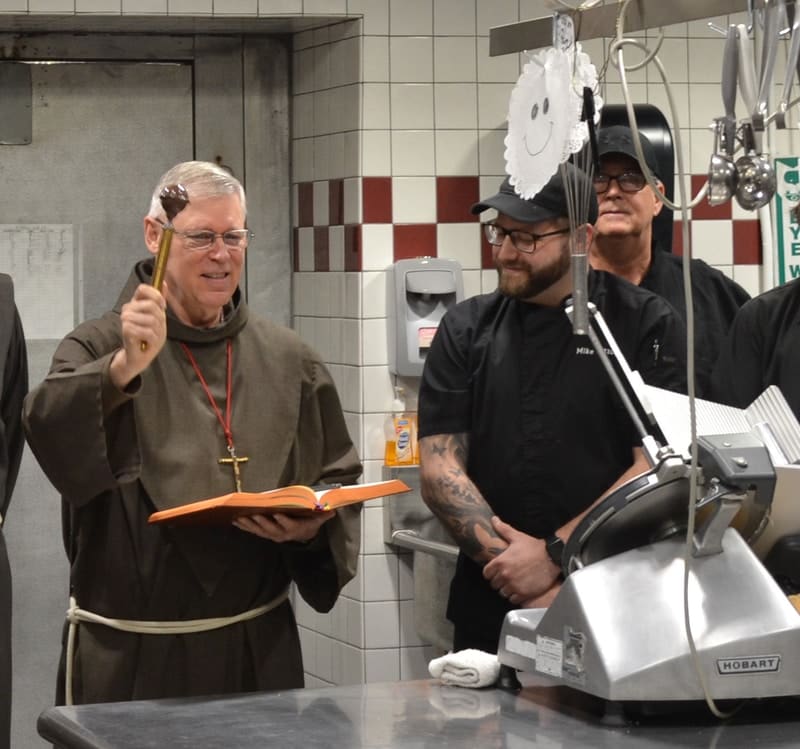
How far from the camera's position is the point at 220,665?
285cm

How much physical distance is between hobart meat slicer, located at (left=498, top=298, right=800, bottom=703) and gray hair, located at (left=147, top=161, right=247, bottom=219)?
97 cm

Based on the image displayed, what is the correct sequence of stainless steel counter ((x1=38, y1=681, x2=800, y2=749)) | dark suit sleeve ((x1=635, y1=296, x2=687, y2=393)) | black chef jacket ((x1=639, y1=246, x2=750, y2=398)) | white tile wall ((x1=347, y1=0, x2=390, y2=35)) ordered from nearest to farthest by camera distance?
stainless steel counter ((x1=38, y1=681, x2=800, y2=749)), dark suit sleeve ((x1=635, y1=296, x2=687, y2=393)), black chef jacket ((x1=639, y1=246, x2=750, y2=398)), white tile wall ((x1=347, y1=0, x2=390, y2=35))

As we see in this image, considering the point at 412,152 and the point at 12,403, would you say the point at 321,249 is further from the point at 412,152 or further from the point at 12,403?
the point at 12,403

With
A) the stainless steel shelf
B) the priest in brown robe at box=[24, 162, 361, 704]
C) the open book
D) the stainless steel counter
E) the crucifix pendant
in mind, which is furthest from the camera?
the crucifix pendant

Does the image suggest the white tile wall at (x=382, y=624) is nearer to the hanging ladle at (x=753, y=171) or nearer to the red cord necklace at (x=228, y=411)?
the red cord necklace at (x=228, y=411)

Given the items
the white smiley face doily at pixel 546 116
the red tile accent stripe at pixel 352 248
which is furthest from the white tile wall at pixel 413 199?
the white smiley face doily at pixel 546 116

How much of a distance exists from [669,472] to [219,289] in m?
1.11

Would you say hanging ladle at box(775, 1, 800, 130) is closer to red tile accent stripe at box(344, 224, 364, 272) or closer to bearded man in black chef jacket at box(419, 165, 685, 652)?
bearded man in black chef jacket at box(419, 165, 685, 652)

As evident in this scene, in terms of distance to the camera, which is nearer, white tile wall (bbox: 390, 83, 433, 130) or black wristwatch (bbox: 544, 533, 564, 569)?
black wristwatch (bbox: 544, 533, 564, 569)

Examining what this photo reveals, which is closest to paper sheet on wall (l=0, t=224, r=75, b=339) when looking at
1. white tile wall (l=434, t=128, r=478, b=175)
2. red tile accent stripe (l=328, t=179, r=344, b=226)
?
red tile accent stripe (l=328, t=179, r=344, b=226)

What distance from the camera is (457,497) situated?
3.29m

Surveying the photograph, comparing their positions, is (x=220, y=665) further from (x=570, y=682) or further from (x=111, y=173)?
(x=111, y=173)

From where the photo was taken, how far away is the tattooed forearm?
10.6ft

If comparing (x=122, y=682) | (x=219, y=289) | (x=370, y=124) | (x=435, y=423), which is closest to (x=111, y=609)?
(x=122, y=682)
